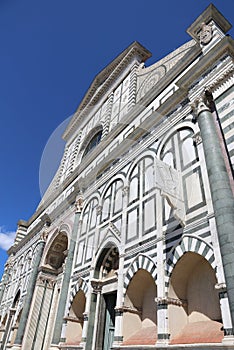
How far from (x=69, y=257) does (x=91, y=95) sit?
1207 centimetres

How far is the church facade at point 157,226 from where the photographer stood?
208 inches

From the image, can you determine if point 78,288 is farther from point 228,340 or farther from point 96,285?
point 228,340

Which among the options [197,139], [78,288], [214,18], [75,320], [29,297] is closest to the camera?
[197,139]

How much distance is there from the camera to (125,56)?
15.0 meters

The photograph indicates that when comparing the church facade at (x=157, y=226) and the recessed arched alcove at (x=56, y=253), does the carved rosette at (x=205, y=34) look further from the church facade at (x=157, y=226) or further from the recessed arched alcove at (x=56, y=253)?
the recessed arched alcove at (x=56, y=253)

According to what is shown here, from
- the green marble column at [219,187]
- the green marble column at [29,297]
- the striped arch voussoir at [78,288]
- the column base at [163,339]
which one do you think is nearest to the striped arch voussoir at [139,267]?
the column base at [163,339]

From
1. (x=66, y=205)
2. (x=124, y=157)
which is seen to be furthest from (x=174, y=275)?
(x=66, y=205)

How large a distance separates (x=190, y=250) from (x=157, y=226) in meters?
1.40

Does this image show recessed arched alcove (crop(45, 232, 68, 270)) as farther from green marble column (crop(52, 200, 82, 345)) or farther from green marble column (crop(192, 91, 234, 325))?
green marble column (crop(192, 91, 234, 325))

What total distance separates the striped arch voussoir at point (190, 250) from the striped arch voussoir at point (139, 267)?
22.4 inches

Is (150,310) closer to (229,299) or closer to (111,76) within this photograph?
(229,299)

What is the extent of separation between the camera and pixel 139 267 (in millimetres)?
6824

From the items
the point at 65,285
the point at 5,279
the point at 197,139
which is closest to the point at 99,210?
the point at 65,285

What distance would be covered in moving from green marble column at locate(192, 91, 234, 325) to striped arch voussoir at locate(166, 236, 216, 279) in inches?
16.2
